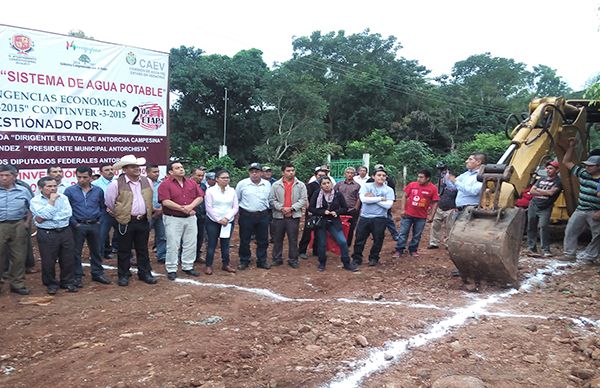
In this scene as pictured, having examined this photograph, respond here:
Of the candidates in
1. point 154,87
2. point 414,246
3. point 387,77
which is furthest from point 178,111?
point 414,246

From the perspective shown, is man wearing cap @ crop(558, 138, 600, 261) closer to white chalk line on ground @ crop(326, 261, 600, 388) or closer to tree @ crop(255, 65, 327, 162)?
white chalk line on ground @ crop(326, 261, 600, 388)

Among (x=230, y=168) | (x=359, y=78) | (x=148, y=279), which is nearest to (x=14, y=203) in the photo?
(x=148, y=279)

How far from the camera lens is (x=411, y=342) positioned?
4020 mm

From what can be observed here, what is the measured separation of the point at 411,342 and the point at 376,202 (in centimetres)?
346

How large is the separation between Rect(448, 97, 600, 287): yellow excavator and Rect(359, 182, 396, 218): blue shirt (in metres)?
1.73

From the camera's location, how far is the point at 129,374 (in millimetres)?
3504

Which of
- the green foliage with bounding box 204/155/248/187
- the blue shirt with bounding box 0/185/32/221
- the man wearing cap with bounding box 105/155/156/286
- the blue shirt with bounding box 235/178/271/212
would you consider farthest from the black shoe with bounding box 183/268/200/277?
the green foliage with bounding box 204/155/248/187

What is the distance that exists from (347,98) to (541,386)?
29.8m

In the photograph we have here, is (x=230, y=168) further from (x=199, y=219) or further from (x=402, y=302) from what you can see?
(x=402, y=302)

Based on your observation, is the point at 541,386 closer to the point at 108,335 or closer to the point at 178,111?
the point at 108,335

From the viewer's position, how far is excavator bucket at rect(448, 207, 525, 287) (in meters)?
5.24

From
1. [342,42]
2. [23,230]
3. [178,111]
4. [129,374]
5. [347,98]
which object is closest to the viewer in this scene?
[129,374]

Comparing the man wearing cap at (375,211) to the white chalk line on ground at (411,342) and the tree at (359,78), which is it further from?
the tree at (359,78)

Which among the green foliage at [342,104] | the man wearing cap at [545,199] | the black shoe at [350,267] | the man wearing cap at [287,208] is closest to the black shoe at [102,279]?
the man wearing cap at [287,208]
